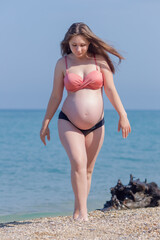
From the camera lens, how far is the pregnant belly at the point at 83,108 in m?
5.52

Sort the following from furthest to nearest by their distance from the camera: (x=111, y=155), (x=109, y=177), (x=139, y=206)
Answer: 1. (x=111, y=155)
2. (x=109, y=177)
3. (x=139, y=206)

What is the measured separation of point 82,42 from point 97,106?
76 centimetres

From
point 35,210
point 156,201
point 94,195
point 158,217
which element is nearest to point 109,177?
point 94,195

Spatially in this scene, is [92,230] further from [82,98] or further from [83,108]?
[82,98]

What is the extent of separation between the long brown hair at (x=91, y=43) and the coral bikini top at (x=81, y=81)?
309 mm

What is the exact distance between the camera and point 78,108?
551 centimetres

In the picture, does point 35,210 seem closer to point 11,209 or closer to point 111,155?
point 11,209

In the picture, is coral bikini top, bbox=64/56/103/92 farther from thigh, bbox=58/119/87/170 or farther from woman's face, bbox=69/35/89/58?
thigh, bbox=58/119/87/170

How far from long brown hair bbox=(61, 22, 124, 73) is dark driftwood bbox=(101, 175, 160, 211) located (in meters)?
2.45

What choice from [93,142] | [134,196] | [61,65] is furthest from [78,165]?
[134,196]

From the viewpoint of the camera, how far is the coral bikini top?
550 cm

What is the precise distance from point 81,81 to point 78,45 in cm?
42

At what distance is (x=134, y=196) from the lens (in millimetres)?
7504

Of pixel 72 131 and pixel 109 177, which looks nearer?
pixel 72 131
